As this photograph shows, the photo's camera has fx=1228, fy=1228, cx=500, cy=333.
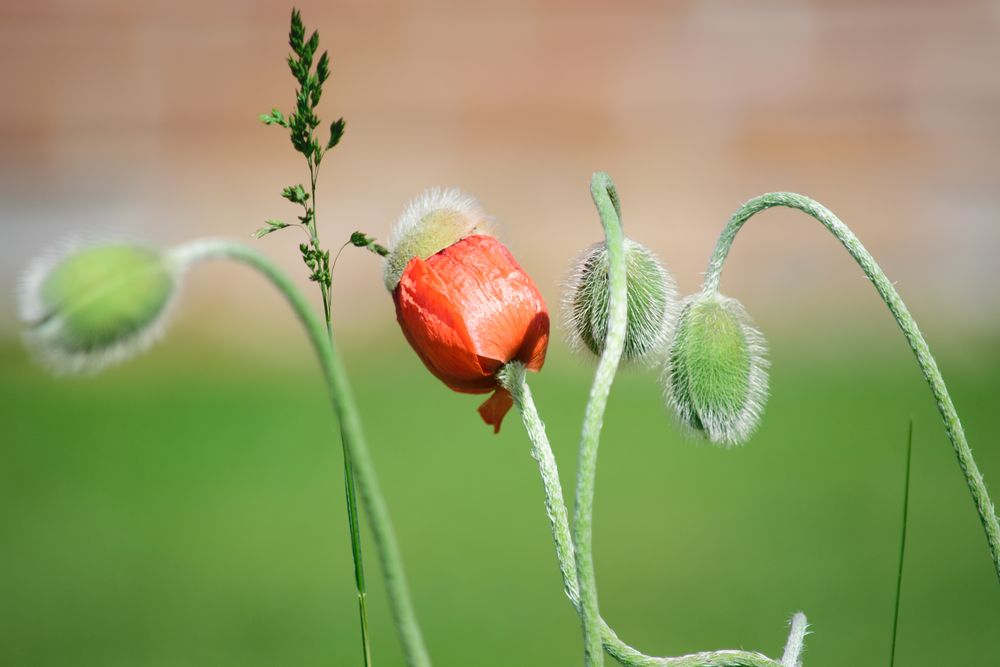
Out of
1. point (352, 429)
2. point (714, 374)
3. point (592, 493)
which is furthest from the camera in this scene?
point (714, 374)

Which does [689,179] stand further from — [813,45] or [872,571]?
[872,571]

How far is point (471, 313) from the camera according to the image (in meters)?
0.64

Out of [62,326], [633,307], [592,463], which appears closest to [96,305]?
[62,326]

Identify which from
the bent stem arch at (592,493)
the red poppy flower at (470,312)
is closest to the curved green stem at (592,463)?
the bent stem arch at (592,493)

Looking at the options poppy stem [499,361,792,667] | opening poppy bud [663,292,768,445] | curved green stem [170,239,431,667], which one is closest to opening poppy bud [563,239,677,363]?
opening poppy bud [663,292,768,445]

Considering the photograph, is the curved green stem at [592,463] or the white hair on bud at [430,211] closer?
the curved green stem at [592,463]

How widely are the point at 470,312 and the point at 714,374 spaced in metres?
0.14

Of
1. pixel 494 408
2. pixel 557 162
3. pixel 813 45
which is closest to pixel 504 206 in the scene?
pixel 557 162

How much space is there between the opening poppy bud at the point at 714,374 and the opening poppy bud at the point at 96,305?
317 mm

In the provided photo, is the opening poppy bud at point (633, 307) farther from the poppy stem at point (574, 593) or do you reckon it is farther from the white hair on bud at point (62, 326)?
the white hair on bud at point (62, 326)

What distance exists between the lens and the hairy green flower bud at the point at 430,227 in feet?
2.27

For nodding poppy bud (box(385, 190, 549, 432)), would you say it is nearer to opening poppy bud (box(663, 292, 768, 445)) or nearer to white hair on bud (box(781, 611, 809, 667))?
opening poppy bud (box(663, 292, 768, 445))

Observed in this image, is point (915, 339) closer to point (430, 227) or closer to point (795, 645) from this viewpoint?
point (795, 645)

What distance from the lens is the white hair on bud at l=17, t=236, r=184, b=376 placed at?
0.46 m
